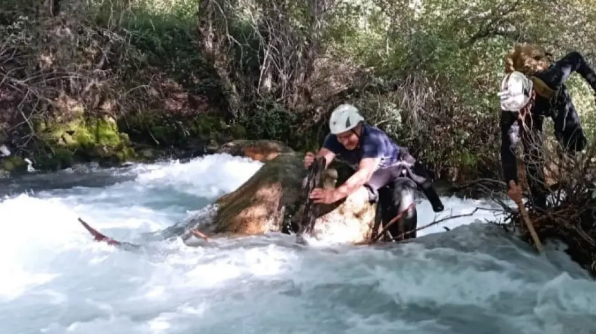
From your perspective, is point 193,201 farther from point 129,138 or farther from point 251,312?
point 251,312

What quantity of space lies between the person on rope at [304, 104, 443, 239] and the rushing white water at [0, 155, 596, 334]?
14.4 inches

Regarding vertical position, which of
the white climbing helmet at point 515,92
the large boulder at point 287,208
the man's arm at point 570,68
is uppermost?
the man's arm at point 570,68

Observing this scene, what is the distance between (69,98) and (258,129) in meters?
3.61

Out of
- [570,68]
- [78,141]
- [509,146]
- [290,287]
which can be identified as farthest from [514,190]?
[78,141]

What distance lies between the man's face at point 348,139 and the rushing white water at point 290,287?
90 centimetres

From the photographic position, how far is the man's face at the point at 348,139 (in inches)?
231

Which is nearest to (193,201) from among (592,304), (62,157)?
(62,157)

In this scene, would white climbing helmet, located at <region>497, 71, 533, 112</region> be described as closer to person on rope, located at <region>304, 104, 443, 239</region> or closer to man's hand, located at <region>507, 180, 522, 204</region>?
man's hand, located at <region>507, 180, 522, 204</region>

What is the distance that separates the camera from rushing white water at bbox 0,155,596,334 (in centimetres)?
465

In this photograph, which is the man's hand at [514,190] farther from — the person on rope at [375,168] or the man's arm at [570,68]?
the person on rope at [375,168]

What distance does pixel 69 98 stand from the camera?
41.9ft

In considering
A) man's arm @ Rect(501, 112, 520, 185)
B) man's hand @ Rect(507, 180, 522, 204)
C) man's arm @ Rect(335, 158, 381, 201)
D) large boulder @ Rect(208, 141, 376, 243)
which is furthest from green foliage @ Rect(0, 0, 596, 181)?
man's hand @ Rect(507, 180, 522, 204)

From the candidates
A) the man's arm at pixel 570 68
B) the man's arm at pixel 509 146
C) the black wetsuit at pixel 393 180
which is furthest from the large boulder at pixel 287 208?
the man's arm at pixel 570 68

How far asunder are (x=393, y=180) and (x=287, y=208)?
1.02m
